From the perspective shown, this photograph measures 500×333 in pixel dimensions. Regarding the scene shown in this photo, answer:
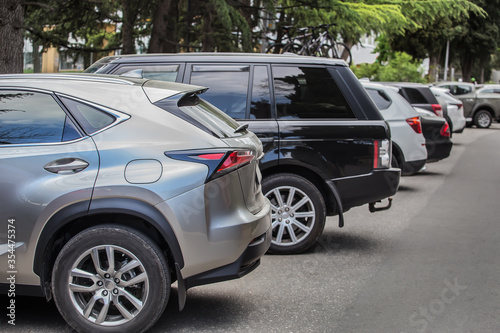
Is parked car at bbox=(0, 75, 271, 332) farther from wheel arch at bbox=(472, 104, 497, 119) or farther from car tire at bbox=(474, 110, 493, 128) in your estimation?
car tire at bbox=(474, 110, 493, 128)

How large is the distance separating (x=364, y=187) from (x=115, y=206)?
3353mm

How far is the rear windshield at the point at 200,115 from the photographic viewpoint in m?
4.60

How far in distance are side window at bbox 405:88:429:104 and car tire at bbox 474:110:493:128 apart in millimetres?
18851

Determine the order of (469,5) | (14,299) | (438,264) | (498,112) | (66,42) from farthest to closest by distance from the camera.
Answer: (498,112)
(469,5)
(66,42)
(438,264)
(14,299)

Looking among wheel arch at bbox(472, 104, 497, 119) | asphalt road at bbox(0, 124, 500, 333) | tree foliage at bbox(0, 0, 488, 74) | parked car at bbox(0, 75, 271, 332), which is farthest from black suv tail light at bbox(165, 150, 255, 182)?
wheel arch at bbox(472, 104, 497, 119)

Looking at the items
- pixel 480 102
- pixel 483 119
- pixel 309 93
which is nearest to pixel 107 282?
pixel 309 93

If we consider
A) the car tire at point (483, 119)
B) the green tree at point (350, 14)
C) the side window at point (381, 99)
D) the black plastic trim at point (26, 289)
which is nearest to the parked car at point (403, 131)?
the side window at point (381, 99)

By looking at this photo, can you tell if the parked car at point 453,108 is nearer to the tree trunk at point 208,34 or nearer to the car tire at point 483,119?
the tree trunk at point 208,34

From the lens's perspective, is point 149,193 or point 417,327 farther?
point 417,327

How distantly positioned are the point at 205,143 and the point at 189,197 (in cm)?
38

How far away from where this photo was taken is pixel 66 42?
55.2 feet

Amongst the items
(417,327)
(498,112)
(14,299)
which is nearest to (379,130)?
(417,327)

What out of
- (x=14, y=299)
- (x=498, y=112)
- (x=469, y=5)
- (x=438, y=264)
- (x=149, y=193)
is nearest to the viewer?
(x=149, y=193)

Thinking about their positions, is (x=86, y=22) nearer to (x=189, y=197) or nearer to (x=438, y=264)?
(x=438, y=264)
